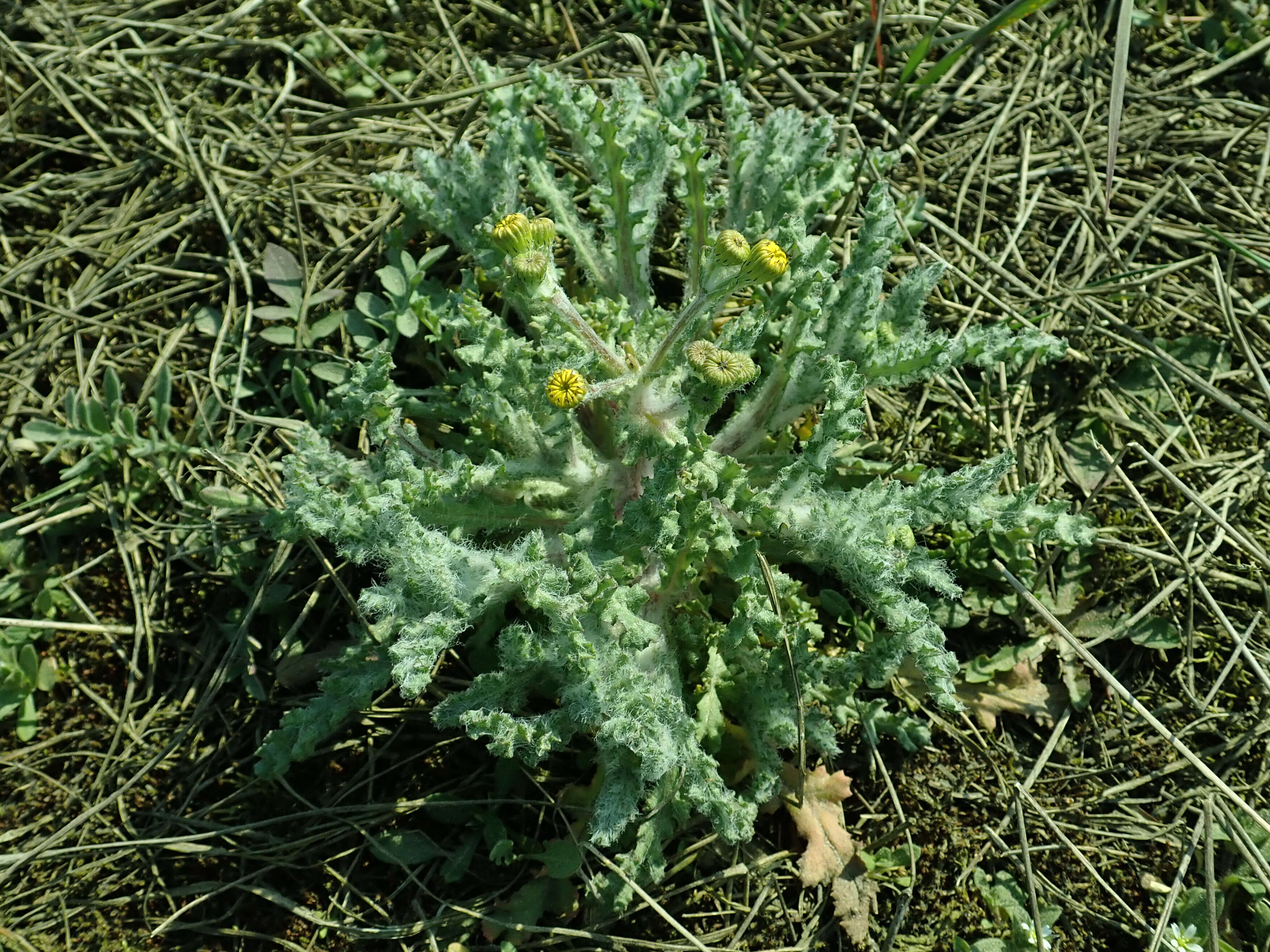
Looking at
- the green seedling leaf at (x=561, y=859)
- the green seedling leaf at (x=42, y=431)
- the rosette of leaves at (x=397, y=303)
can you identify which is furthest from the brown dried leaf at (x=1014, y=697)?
the green seedling leaf at (x=42, y=431)

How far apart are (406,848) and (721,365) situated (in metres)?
2.06

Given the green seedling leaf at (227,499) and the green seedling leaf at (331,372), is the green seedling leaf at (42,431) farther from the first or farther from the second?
the green seedling leaf at (331,372)

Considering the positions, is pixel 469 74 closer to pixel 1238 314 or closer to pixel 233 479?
pixel 233 479

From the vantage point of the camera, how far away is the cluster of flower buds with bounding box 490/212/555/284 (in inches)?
112

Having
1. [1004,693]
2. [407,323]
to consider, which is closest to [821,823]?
[1004,693]

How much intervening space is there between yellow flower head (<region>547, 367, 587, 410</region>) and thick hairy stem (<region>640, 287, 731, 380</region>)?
13.8 inches

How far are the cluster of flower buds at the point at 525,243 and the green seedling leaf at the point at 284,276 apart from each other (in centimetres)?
157

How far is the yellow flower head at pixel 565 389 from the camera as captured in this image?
2.77 m

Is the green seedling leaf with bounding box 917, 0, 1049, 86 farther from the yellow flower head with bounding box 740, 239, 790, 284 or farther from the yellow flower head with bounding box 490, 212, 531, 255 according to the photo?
the yellow flower head with bounding box 490, 212, 531, 255

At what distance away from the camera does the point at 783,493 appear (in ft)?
10.3

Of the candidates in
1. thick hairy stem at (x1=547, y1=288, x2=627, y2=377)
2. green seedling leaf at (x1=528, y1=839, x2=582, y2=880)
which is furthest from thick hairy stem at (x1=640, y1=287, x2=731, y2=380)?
green seedling leaf at (x1=528, y1=839, x2=582, y2=880)

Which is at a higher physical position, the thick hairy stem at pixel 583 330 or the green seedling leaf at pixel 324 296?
the thick hairy stem at pixel 583 330

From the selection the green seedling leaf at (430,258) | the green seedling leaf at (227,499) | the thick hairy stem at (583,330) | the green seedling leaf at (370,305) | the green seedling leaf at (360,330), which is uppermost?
the thick hairy stem at (583,330)

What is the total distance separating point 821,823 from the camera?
3320mm
